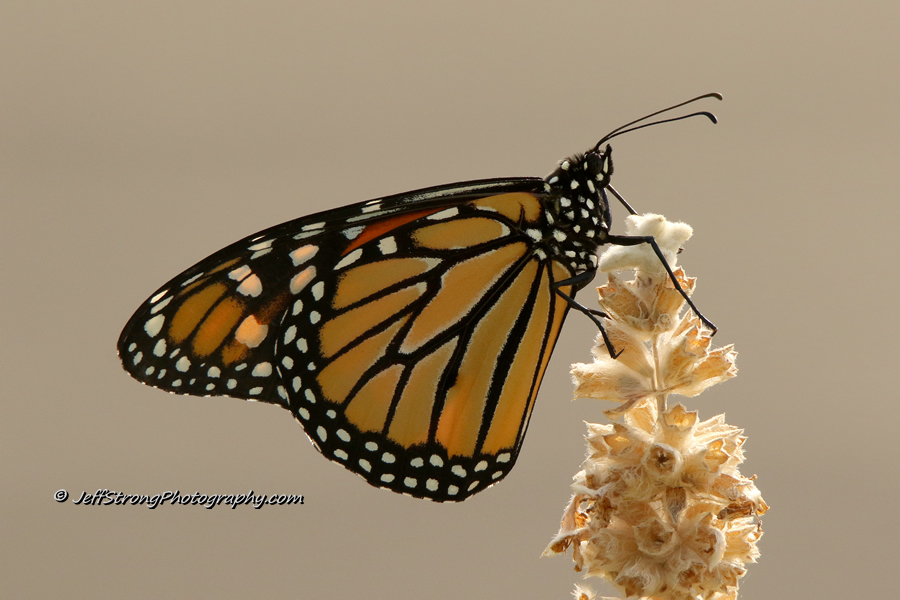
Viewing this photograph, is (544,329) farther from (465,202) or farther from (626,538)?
(626,538)

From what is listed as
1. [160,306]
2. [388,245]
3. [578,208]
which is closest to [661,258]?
[578,208]

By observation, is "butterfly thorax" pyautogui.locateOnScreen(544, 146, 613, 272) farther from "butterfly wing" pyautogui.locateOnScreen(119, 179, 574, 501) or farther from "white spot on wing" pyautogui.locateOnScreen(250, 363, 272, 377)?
"white spot on wing" pyautogui.locateOnScreen(250, 363, 272, 377)

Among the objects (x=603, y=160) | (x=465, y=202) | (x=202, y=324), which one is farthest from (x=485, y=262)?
(x=202, y=324)

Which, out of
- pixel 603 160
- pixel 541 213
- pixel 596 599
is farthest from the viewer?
pixel 541 213

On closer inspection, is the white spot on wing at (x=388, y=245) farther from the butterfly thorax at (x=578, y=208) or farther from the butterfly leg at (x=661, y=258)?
the butterfly leg at (x=661, y=258)

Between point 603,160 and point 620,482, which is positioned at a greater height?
point 603,160
